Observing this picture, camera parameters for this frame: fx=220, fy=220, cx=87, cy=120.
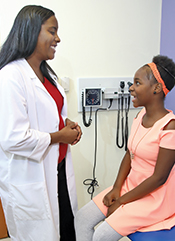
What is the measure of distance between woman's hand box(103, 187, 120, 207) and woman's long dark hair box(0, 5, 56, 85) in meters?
0.81

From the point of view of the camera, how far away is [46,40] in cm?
103

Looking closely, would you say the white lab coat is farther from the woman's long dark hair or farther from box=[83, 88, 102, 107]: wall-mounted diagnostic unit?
box=[83, 88, 102, 107]: wall-mounted diagnostic unit

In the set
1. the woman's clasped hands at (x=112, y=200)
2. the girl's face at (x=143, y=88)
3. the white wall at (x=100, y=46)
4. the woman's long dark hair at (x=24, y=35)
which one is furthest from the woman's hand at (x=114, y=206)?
the woman's long dark hair at (x=24, y=35)

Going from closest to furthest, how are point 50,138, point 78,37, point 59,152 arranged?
point 50,138, point 59,152, point 78,37

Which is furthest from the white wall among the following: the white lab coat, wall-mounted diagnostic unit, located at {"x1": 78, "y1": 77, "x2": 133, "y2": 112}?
the white lab coat

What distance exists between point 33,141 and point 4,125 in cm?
14

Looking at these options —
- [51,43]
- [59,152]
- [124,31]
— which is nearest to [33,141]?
[59,152]

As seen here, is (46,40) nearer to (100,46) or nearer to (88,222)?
(100,46)

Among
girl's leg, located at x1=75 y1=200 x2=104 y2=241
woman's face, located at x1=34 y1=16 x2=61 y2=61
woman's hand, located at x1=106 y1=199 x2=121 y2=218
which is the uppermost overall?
woman's face, located at x1=34 y1=16 x2=61 y2=61

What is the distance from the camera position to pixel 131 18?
5.57 ft

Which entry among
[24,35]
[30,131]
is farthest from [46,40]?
[30,131]

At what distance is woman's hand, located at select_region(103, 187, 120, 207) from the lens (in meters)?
1.12

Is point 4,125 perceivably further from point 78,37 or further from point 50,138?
point 78,37

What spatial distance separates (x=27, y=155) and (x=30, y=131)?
115 mm
